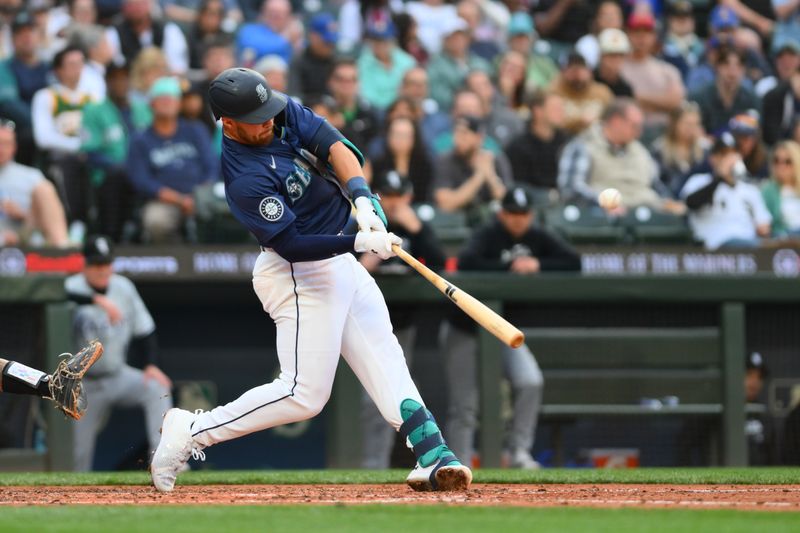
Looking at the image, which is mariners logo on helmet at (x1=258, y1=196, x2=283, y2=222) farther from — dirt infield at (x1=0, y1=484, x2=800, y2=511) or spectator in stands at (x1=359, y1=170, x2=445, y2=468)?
spectator in stands at (x1=359, y1=170, x2=445, y2=468)

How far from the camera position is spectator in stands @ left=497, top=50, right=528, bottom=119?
11906mm

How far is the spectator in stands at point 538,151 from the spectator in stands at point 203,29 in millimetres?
2577

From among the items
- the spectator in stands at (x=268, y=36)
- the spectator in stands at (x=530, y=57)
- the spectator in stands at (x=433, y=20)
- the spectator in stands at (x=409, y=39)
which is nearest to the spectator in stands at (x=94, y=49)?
the spectator in stands at (x=268, y=36)

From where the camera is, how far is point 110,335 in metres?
9.16

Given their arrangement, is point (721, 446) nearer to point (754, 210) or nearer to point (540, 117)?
point (754, 210)

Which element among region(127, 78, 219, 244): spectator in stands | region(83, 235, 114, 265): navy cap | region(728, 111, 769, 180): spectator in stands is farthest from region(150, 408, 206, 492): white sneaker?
region(728, 111, 769, 180): spectator in stands

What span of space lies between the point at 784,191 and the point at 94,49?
18.3 ft

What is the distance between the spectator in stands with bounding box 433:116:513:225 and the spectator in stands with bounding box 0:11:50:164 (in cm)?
308

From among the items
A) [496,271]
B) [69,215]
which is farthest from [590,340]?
[69,215]

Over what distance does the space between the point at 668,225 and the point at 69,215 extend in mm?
4391

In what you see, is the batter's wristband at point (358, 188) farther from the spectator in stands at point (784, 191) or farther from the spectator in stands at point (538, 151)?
the spectator in stands at point (784, 191)

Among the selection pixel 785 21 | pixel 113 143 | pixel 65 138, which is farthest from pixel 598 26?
pixel 65 138

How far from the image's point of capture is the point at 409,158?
10375 mm

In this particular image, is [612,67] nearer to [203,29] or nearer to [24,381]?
[203,29]
